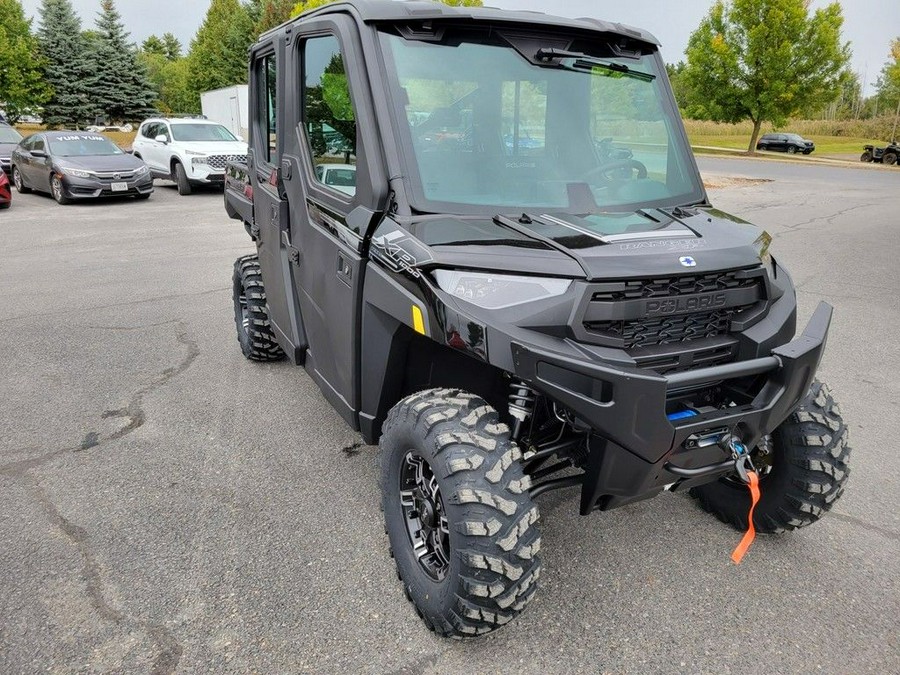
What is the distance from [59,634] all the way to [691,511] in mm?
2761

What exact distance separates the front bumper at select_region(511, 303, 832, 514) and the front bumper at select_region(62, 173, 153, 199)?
14.6m

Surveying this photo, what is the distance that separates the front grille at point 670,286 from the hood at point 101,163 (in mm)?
14674

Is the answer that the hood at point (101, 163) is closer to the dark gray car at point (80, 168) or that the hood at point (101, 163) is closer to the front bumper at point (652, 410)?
the dark gray car at point (80, 168)

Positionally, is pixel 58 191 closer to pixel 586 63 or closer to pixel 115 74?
pixel 586 63

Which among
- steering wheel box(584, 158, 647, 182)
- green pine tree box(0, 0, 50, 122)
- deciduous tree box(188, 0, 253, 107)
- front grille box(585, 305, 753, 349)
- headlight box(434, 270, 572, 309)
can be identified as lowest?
front grille box(585, 305, 753, 349)

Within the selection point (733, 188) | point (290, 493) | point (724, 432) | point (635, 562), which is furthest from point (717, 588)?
point (733, 188)

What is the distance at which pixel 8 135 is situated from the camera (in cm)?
1880

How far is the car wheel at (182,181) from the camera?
1597cm

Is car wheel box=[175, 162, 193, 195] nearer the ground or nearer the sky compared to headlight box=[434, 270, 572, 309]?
nearer the ground

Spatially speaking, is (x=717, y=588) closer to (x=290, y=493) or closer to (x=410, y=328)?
(x=410, y=328)

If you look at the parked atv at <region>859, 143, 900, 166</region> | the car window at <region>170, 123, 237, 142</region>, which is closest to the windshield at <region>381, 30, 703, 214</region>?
the car window at <region>170, 123, 237, 142</region>

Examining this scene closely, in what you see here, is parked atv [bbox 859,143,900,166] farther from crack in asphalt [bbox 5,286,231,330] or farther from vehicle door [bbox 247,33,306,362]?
vehicle door [bbox 247,33,306,362]

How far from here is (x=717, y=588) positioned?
284 cm

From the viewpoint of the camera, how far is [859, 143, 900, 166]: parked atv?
1291 inches
